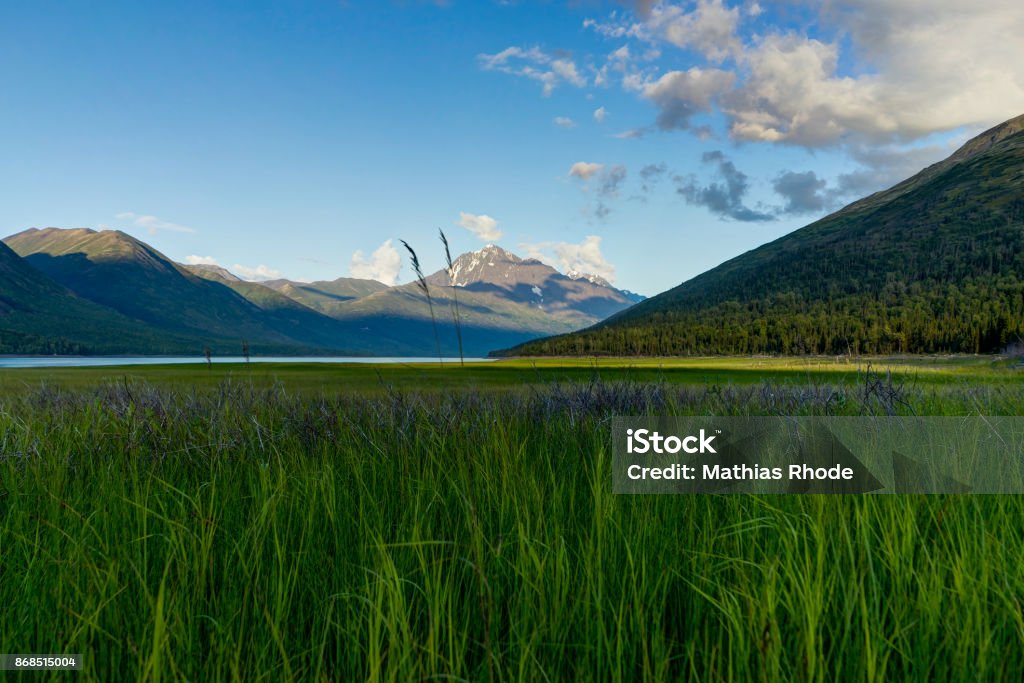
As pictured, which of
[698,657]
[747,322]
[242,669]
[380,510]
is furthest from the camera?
[747,322]

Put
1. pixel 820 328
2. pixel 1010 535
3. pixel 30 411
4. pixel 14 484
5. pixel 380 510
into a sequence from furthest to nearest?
pixel 820 328 < pixel 30 411 < pixel 14 484 < pixel 380 510 < pixel 1010 535

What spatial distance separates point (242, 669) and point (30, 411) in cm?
654

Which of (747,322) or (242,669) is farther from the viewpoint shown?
(747,322)

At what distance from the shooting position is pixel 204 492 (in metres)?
3.55

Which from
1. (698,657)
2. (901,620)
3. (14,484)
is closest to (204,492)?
(14,484)

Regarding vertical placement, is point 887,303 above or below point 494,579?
above

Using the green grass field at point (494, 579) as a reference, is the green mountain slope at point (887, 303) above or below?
above

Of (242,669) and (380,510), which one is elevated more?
(380,510)

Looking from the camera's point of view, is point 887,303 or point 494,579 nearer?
point 494,579

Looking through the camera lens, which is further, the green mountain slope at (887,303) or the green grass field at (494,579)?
the green mountain slope at (887,303)

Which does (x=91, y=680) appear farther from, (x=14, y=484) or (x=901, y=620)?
(x=901, y=620)

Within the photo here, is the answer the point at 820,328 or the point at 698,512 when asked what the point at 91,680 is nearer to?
the point at 698,512

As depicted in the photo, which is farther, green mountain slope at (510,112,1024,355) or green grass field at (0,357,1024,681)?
green mountain slope at (510,112,1024,355)

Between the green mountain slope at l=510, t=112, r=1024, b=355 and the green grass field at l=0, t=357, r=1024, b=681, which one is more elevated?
the green mountain slope at l=510, t=112, r=1024, b=355
